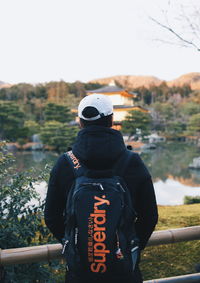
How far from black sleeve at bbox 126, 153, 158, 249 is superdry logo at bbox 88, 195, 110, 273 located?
108 millimetres

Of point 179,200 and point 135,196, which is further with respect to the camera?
point 179,200

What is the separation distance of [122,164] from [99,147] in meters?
0.08

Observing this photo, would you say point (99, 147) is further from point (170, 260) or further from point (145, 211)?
point (170, 260)

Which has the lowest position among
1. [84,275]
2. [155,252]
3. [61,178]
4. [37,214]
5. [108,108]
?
[155,252]

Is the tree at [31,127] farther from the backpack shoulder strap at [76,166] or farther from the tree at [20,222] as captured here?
the backpack shoulder strap at [76,166]

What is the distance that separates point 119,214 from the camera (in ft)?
2.48

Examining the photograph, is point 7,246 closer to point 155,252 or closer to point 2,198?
point 2,198

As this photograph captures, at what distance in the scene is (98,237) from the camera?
75 cm

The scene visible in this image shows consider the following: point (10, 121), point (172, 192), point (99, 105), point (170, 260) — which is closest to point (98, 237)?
point (99, 105)

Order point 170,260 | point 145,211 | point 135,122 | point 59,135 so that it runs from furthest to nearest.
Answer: point 135,122 < point 59,135 < point 170,260 < point 145,211

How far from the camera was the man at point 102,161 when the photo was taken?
80cm

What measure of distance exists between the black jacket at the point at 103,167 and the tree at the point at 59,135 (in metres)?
13.4

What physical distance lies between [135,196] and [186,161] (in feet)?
45.7

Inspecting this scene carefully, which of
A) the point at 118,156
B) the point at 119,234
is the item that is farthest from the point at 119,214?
the point at 118,156
